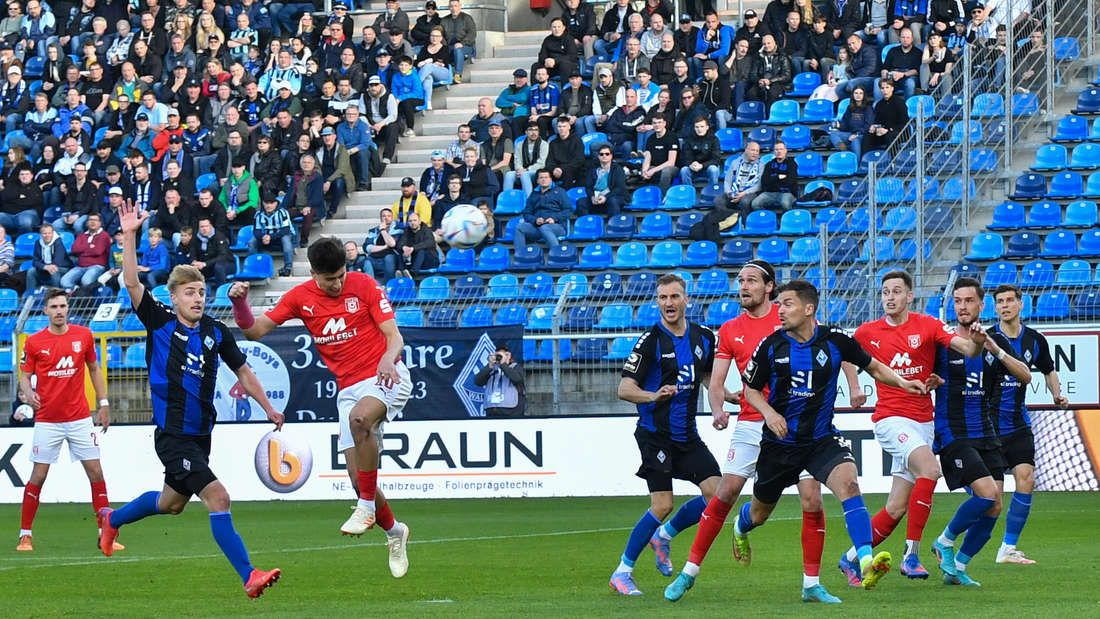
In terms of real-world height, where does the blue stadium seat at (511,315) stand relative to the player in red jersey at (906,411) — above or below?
below

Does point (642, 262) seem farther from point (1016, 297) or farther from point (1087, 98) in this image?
point (1016, 297)

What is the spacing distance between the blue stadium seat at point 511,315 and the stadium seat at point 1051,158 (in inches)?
313

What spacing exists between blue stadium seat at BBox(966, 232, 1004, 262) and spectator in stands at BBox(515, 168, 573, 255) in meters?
5.90

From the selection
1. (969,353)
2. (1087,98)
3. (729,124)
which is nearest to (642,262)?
(729,124)

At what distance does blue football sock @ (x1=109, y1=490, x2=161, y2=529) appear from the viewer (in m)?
11.3

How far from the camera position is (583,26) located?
2914 centimetres

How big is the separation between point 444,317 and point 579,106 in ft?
22.2

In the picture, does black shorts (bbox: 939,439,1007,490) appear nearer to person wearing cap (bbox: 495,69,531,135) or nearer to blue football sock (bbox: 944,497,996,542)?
blue football sock (bbox: 944,497,996,542)

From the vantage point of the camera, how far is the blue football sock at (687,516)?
38.5 feet

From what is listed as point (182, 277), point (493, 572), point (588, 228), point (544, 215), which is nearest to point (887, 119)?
point (588, 228)

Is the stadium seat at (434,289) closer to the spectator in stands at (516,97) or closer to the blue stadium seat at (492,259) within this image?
the blue stadium seat at (492,259)

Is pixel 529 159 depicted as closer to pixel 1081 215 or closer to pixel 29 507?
pixel 1081 215

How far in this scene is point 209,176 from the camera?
2894cm

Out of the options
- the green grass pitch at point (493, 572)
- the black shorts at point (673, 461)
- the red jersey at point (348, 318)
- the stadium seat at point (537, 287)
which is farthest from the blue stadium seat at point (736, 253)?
the red jersey at point (348, 318)
